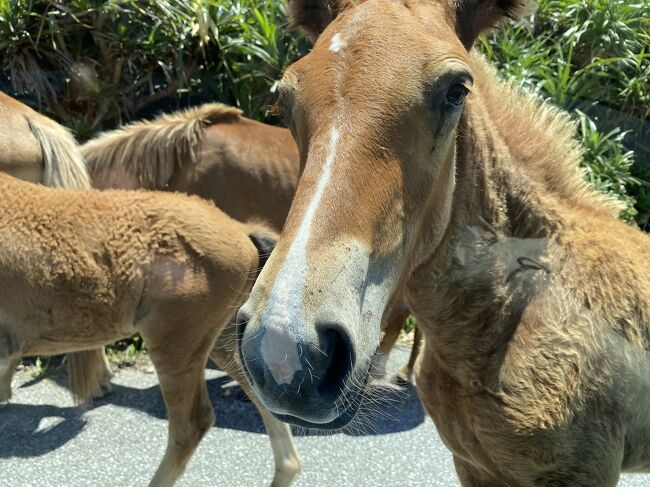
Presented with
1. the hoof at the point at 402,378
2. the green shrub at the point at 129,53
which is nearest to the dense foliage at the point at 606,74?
the green shrub at the point at 129,53

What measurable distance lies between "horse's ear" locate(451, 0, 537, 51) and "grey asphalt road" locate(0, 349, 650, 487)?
2.12 meters

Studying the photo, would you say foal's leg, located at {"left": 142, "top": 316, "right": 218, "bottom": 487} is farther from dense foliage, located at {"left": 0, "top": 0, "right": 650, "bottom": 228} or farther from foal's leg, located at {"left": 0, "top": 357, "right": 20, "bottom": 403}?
dense foliage, located at {"left": 0, "top": 0, "right": 650, "bottom": 228}

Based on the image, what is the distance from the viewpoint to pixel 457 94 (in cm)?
163

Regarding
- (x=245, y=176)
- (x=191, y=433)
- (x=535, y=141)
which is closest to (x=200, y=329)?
(x=191, y=433)

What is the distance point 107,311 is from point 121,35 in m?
3.24

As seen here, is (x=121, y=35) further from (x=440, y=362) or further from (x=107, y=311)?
(x=440, y=362)

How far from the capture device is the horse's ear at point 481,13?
1.87 metres

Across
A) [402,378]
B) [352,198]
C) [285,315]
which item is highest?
[352,198]

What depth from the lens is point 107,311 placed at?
329 cm

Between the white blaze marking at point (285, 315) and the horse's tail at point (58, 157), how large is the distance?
3.29m

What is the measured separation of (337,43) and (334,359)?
0.73m

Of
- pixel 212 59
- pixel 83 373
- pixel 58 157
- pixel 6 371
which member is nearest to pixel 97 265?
pixel 6 371

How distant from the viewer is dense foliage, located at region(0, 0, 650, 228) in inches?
223

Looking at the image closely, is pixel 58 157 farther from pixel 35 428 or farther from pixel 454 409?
pixel 454 409
